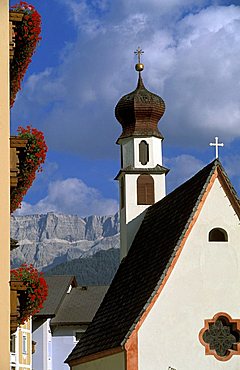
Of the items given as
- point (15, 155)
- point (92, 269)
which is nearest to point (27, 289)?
point (15, 155)

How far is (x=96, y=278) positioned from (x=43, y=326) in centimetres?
10911

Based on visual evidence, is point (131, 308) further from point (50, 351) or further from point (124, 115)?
point (50, 351)

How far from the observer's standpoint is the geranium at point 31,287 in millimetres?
19672

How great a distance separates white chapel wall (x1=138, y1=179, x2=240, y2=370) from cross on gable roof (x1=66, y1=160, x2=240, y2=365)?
1.06 feet

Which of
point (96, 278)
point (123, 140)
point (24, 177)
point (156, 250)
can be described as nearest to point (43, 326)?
point (123, 140)

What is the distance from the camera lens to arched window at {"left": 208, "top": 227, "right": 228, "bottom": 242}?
30.8 meters

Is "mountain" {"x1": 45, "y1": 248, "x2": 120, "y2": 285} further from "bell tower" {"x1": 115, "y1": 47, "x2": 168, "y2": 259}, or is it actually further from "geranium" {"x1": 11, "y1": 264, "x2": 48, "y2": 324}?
"geranium" {"x1": 11, "y1": 264, "x2": 48, "y2": 324}

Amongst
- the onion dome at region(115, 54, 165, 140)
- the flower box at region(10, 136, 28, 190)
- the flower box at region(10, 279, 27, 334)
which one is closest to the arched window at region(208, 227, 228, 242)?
the onion dome at region(115, 54, 165, 140)

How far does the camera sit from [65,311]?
79.3 meters

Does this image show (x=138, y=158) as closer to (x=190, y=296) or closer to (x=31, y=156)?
(x=190, y=296)

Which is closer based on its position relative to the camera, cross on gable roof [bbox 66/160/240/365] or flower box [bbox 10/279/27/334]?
flower box [bbox 10/279/27/334]
